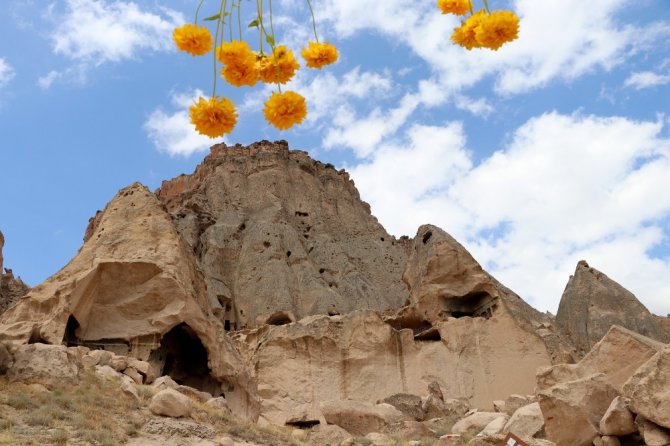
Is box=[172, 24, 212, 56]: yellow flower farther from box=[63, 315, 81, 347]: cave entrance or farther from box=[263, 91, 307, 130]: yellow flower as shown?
box=[63, 315, 81, 347]: cave entrance

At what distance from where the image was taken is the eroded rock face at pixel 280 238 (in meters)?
43.3

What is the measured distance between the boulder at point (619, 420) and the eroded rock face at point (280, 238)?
28.4 meters

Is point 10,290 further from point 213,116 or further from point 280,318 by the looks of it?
point 213,116

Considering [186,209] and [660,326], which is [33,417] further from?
[186,209]

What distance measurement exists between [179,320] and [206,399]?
283cm

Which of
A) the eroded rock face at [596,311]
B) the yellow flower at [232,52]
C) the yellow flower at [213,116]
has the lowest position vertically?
the yellow flower at [213,116]

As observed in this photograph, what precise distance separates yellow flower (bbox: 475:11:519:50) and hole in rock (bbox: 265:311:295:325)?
38094 mm

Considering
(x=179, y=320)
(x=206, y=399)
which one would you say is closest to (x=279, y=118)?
(x=206, y=399)

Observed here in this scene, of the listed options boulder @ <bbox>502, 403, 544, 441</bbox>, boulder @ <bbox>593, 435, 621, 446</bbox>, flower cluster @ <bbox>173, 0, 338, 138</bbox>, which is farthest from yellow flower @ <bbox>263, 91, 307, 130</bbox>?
boulder @ <bbox>502, 403, 544, 441</bbox>

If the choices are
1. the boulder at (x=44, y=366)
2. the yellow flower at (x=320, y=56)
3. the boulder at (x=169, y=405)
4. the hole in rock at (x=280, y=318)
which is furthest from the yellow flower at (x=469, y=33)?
the hole in rock at (x=280, y=318)

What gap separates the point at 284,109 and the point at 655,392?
7.19m

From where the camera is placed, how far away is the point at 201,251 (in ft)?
156

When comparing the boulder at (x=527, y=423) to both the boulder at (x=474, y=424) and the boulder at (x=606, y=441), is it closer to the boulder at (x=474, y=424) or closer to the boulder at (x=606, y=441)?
the boulder at (x=606, y=441)

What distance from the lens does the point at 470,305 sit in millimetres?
24984
